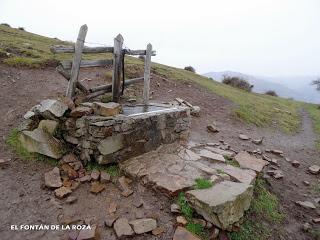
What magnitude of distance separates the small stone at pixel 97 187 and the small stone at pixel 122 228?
94cm

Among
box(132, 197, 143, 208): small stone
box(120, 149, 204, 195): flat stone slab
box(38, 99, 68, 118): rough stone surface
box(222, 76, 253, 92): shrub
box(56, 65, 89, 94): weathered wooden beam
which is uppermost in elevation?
box(56, 65, 89, 94): weathered wooden beam

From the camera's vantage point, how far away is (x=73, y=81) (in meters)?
6.71

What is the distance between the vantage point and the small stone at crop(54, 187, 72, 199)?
16.8ft

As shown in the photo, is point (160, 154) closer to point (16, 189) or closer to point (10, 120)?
point (16, 189)

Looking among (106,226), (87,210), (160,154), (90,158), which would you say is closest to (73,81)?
(90,158)

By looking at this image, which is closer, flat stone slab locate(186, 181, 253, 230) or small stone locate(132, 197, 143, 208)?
flat stone slab locate(186, 181, 253, 230)

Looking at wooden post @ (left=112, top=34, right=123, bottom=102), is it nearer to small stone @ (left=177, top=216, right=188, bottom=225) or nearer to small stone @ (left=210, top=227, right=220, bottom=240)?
small stone @ (left=177, top=216, right=188, bottom=225)

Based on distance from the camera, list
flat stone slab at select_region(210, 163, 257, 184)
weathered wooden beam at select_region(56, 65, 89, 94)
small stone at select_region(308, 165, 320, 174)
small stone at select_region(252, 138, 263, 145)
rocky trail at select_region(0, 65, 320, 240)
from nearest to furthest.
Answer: rocky trail at select_region(0, 65, 320, 240) → flat stone slab at select_region(210, 163, 257, 184) → weathered wooden beam at select_region(56, 65, 89, 94) → small stone at select_region(308, 165, 320, 174) → small stone at select_region(252, 138, 263, 145)

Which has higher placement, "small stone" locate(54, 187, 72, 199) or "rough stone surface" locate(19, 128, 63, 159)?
"rough stone surface" locate(19, 128, 63, 159)

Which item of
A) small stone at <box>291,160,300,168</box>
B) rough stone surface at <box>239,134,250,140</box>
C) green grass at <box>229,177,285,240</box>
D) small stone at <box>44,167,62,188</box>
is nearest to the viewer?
green grass at <box>229,177,285,240</box>

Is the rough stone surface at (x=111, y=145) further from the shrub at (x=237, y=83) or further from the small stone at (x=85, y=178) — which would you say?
the shrub at (x=237, y=83)

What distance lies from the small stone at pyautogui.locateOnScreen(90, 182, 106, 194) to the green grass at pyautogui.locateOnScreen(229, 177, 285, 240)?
2.51 m

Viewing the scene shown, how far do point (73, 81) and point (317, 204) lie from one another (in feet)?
21.5

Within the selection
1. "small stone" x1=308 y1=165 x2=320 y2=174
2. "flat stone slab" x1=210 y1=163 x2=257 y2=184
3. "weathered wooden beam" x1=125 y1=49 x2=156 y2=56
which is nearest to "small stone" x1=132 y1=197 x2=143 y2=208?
"flat stone slab" x1=210 y1=163 x2=257 y2=184
